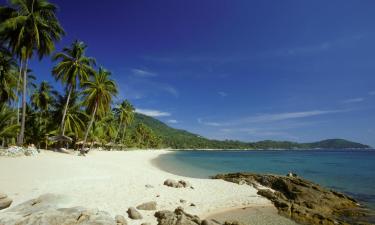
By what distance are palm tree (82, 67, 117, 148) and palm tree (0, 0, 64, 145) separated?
7.20 meters

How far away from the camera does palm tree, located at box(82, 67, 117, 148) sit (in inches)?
1265

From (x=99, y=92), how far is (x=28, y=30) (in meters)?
10.7

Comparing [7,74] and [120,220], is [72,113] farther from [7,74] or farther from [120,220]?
[120,220]

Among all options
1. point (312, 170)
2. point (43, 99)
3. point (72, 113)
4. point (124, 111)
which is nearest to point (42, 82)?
point (43, 99)

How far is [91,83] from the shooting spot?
3189 cm

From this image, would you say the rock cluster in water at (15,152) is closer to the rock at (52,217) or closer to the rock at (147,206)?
the rock at (52,217)

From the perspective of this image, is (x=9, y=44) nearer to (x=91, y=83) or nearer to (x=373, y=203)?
(x=91, y=83)

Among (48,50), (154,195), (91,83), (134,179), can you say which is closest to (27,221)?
(154,195)

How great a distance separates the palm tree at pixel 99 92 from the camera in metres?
32.1

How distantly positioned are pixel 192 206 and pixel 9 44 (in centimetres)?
2513

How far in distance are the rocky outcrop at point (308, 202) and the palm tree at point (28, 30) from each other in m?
22.2

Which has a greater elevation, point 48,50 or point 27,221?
point 48,50

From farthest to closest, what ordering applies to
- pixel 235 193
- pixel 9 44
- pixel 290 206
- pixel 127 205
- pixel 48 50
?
pixel 48 50 < pixel 9 44 < pixel 235 193 < pixel 290 206 < pixel 127 205

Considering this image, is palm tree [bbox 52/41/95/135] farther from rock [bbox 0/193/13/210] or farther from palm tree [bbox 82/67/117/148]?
rock [bbox 0/193/13/210]
